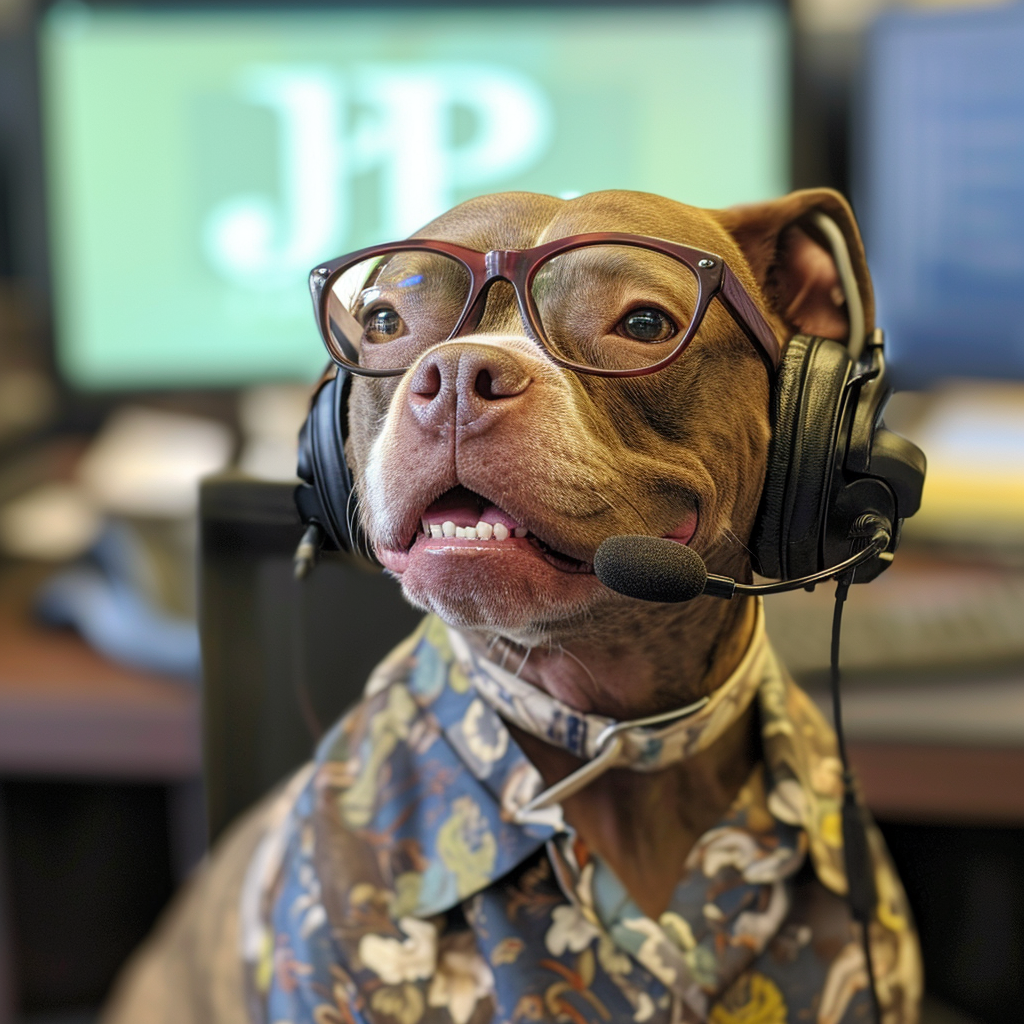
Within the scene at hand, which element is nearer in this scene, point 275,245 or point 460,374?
point 460,374

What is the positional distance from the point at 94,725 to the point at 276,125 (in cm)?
76

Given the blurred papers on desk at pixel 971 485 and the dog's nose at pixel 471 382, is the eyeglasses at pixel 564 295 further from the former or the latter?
the blurred papers on desk at pixel 971 485

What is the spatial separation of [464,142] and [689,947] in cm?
79

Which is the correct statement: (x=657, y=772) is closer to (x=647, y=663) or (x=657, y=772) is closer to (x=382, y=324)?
(x=647, y=663)

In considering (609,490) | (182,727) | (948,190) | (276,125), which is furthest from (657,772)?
(276,125)

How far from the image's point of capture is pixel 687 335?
410 mm

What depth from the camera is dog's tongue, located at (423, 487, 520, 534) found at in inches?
16.4

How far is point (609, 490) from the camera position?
42 cm

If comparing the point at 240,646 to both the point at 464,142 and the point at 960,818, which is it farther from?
the point at 464,142

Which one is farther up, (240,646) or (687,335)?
(687,335)

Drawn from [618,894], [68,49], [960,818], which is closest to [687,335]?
[618,894]

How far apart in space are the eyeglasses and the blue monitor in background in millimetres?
921

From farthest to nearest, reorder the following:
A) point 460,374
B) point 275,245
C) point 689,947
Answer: point 275,245
point 689,947
point 460,374

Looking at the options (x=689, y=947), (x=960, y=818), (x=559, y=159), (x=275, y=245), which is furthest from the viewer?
(x=275, y=245)
